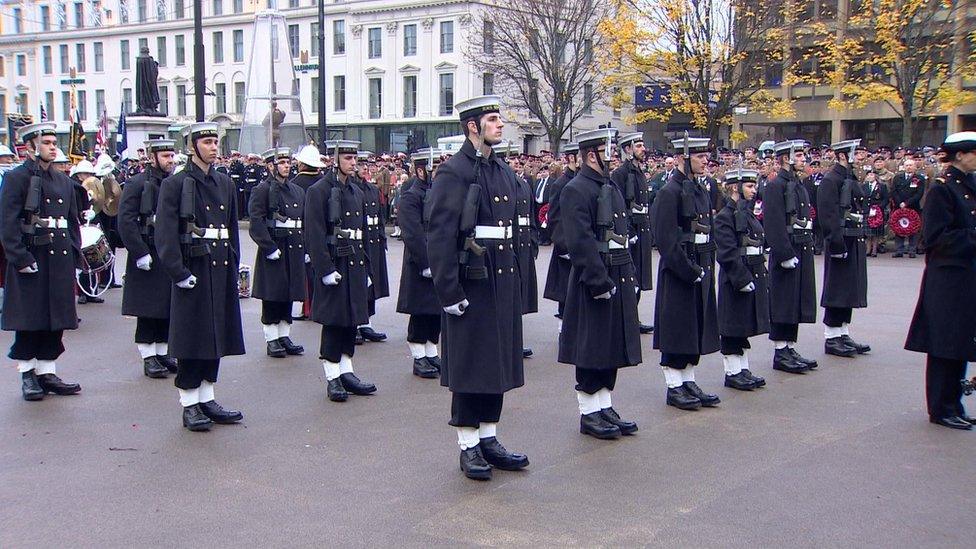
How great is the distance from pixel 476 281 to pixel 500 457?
1.20 meters

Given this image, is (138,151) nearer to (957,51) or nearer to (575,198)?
(575,198)

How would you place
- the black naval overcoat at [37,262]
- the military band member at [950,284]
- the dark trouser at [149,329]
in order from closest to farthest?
the military band member at [950,284], the black naval overcoat at [37,262], the dark trouser at [149,329]

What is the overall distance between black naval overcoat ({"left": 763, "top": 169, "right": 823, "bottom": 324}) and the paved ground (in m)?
0.67

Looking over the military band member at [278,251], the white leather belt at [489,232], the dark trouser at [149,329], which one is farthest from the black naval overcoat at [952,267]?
the dark trouser at [149,329]

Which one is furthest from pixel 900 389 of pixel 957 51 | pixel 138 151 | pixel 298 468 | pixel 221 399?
pixel 957 51

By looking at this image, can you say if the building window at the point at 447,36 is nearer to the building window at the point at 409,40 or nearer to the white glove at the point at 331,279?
the building window at the point at 409,40

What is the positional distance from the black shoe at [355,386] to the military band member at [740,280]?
3.20m

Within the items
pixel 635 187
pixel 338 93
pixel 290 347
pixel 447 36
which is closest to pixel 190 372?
pixel 290 347

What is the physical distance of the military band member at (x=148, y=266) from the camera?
8523 millimetres

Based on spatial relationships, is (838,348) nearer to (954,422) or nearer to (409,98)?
(954,422)

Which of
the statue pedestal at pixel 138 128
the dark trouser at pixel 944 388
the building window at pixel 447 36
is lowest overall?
the dark trouser at pixel 944 388

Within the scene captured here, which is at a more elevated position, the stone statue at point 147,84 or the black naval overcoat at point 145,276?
the stone statue at point 147,84

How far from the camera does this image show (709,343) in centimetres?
782

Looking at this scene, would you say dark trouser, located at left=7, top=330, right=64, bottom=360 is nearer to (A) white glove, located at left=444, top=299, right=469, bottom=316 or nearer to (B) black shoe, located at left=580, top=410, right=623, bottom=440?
(A) white glove, located at left=444, top=299, right=469, bottom=316
